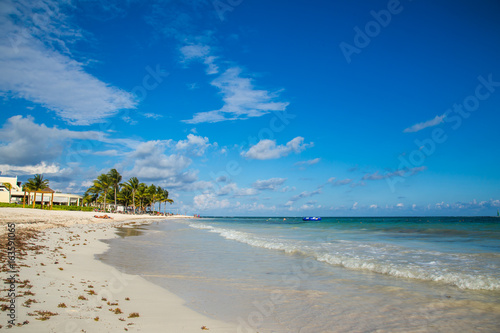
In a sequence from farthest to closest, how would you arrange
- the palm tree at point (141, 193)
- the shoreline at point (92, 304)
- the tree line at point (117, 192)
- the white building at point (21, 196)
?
the palm tree at point (141, 193) < the tree line at point (117, 192) < the white building at point (21, 196) < the shoreline at point (92, 304)

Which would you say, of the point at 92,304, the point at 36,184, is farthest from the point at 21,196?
the point at 92,304

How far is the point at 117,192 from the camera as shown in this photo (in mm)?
107250

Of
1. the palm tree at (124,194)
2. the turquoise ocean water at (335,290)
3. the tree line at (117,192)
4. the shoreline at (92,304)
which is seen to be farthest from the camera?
the palm tree at (124,194)

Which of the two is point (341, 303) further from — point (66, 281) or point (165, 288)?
point (66, 281)

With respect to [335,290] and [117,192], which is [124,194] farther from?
[335,290]

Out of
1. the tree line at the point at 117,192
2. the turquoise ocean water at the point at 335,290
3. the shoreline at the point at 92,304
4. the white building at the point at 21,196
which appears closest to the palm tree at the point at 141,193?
the tree line at the point at 117,192

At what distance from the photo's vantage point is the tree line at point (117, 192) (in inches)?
3457

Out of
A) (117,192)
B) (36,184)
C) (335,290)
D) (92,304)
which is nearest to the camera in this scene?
(92,304)

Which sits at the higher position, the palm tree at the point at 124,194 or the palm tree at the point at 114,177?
the palm tree at the point at 114,177

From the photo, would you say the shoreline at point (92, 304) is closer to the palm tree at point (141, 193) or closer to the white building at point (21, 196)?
the white building at point (21, 196)

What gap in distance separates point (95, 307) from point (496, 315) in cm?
968

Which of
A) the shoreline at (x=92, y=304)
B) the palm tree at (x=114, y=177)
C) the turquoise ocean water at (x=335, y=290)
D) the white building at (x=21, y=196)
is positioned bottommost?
the turquoise ocean water at (x=335, y=290)

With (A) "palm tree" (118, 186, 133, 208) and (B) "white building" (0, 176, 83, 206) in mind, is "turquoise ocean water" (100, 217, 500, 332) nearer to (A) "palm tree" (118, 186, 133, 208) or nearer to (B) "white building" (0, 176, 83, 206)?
(B) "white building" (0, 176, 83, 206)

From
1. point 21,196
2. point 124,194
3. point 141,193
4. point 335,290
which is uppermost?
point 141,193
